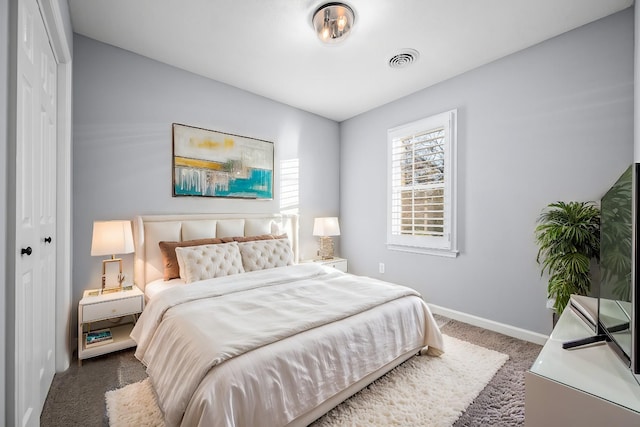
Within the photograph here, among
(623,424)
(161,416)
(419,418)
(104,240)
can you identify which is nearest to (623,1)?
(623,424)

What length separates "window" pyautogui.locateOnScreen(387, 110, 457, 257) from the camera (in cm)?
320

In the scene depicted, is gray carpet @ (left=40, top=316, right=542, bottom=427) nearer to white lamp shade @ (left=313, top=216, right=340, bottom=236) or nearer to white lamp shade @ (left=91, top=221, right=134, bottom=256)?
white lamp shade @ (left=91, top=221, right=134, bottom=256)

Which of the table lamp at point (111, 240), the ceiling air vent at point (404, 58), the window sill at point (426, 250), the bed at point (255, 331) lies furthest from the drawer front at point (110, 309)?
the ceiling air vent at point (404, 58)

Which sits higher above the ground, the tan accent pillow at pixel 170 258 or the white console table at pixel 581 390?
the tan accent pillow at pixel 170 258

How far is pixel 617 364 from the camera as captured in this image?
3.81 feet

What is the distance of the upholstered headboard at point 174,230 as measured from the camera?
2682 millimetres

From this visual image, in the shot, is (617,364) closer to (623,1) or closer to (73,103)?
(623,1)

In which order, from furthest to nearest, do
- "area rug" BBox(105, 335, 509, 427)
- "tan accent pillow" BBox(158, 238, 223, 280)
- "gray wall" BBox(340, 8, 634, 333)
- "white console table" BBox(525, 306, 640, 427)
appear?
"tan accent pillow" BBox(158, 238, 223, 280)
"gray wall" BBox(340, 8, 634, 333)
"area rug" BBox(105, 335, 509, 427)
"white console table" BBox(525, 306, 640, 427)

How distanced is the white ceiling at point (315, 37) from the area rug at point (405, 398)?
2.71 metres

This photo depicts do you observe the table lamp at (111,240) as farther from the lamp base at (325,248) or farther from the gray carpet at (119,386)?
the lamp base at (325,248)

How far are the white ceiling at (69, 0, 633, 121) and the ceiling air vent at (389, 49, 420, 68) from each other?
61 mm

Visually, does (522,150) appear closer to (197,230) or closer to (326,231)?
(326,231)

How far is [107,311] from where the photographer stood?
224 cm

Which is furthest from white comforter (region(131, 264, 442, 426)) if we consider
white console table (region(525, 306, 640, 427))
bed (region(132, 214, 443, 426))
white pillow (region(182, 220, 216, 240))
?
white console table (region(525, 306, 640, 427))
